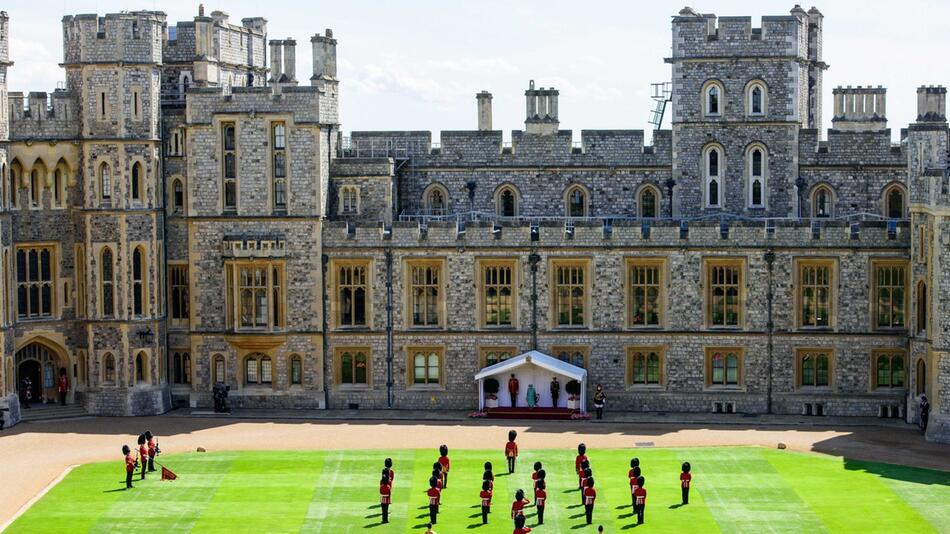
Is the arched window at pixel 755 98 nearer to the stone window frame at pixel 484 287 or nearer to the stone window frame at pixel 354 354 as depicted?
the stone window frame at pixel 484 287

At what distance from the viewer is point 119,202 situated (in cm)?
6450

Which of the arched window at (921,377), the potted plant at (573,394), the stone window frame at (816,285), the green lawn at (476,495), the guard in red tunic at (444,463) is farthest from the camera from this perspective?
the potted plant at (573,394)

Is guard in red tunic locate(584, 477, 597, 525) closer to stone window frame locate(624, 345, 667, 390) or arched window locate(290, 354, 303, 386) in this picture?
stone window frame locate(624, 345, 667, 390)

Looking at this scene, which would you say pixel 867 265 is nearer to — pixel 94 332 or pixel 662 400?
pixel 662 400

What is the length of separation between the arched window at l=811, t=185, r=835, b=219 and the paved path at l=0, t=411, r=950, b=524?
9553 mm

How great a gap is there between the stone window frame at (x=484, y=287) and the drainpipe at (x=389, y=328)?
3114mm

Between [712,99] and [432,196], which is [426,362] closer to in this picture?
[432,196]

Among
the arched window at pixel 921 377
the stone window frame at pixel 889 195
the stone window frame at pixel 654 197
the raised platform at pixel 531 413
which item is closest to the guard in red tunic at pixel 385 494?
the raised platform at pixel 531 413

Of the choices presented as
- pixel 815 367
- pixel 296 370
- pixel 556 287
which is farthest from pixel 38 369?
pixel 815 367

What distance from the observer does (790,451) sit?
185ft

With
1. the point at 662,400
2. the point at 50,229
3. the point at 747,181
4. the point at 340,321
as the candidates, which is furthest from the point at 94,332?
the point at 747,181

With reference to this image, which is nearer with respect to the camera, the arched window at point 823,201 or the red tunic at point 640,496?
the red tunic at point 640,496

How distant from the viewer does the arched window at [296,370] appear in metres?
65.9

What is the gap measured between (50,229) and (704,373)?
24287mm
